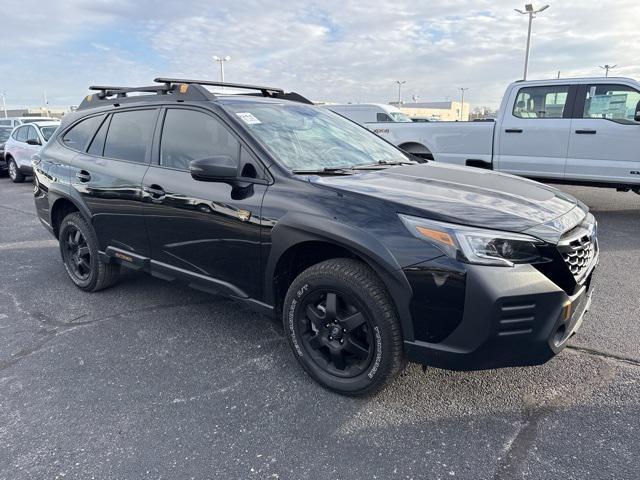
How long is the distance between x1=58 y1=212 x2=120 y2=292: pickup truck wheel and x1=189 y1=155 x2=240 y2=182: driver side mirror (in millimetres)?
1935

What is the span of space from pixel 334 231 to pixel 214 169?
2.79 ft

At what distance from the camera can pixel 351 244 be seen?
257 centimetres

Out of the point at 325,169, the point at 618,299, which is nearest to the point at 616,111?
the point at 618,299

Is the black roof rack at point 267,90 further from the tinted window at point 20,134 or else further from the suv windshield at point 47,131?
the tinted window at point 20,134

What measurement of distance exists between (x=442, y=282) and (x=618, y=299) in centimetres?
277

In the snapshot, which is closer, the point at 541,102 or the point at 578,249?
the point at 578,249

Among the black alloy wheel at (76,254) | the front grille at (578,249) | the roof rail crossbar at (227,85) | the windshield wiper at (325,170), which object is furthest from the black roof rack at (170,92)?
the front grille at (578,249)

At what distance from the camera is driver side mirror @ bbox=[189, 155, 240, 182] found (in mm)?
2898

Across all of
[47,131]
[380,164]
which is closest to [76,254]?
[380,164]

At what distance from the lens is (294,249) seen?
9.57 feet

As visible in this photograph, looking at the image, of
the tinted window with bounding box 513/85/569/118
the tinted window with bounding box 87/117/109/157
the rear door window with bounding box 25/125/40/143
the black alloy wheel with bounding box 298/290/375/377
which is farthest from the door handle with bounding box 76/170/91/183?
the rear door window with bounding box 25/125/40/143

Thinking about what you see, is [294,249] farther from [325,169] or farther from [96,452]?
[96,452]

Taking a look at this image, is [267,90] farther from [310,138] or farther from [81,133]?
[81,133]

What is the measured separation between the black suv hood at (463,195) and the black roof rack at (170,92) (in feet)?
4.46
